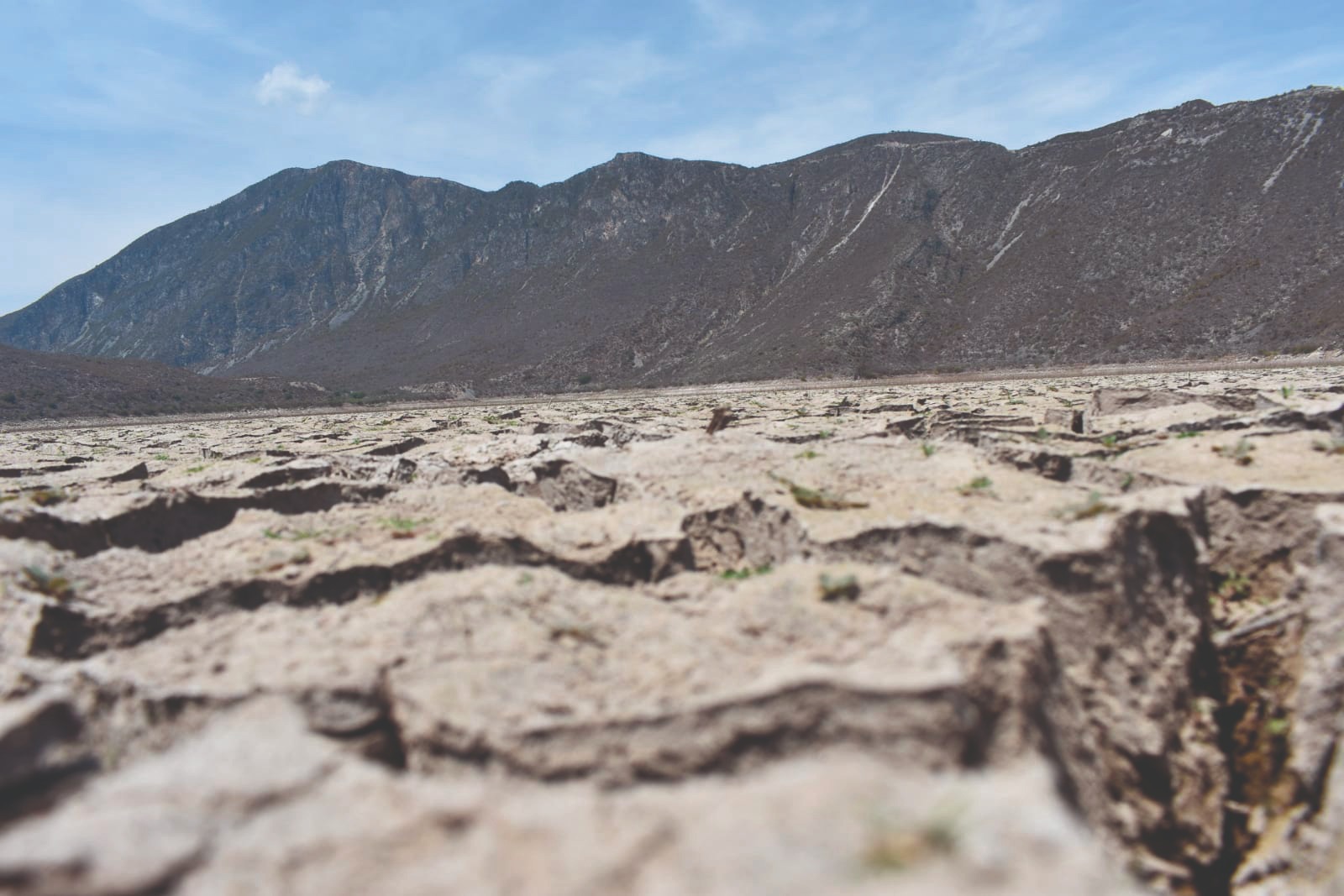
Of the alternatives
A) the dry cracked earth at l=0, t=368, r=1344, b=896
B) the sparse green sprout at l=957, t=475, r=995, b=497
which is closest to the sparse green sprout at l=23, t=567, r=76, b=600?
the dry cracked earth at l=0, t=368, r=1344, b=896

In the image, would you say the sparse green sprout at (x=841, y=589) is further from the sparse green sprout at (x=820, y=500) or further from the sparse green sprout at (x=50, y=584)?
the sparse green sprout at (x=50, y=584)

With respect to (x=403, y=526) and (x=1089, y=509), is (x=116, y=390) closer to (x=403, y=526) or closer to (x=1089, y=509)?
(x=403, y=526)

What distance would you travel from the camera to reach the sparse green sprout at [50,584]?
5.61 metres

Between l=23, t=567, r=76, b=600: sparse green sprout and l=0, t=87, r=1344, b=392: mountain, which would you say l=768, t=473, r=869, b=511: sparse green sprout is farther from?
l=0, t=87, r=1344, b=392: mountain

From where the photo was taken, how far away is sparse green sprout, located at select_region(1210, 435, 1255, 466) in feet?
23.9

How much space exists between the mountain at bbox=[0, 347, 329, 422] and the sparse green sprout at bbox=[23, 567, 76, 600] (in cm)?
5140

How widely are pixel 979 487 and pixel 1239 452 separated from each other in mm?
2980

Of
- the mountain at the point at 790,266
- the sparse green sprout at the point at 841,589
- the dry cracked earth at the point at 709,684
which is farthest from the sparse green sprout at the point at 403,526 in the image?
the mountain at the point at 790,266

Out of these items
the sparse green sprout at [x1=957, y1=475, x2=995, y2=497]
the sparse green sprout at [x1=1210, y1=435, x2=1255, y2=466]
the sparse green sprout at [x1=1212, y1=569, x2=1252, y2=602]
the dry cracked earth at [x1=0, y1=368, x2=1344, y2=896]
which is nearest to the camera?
the dry cracked earth at [x1=0, y1=368, x2=1344, y2=896]

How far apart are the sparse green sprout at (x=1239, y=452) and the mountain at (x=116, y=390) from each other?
56.6 meters

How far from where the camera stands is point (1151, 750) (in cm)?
439

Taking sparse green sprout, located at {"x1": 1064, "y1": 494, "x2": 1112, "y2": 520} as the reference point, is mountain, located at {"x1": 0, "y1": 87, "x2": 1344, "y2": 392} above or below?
above

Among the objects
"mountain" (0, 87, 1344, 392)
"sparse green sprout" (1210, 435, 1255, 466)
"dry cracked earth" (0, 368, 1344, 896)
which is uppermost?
"mountain" (0, 87, 1344, 392)

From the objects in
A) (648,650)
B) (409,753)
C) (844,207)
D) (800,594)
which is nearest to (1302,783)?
(800,594)
